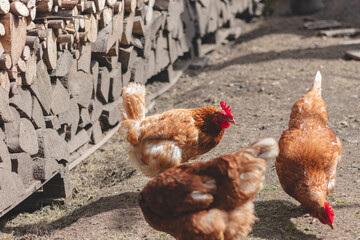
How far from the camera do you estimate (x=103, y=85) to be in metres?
5.00

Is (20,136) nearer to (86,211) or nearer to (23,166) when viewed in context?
(23,166)

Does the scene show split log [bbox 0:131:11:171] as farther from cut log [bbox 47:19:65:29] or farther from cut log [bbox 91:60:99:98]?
cut log [bbox 91:60:99:98]

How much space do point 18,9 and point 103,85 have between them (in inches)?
76.9

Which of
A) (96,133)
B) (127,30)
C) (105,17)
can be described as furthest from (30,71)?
(127,30)

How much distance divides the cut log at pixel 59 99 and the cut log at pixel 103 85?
2.65 feet

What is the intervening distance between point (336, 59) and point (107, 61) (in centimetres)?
493

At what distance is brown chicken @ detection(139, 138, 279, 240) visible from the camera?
8.61 feet

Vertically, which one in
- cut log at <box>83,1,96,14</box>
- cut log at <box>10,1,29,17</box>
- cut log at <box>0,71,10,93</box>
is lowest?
cut log at <box>0,71,10,93</box>

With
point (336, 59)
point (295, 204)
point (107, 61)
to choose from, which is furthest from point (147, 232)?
point (336, 59)

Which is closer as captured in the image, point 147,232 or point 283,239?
point 283,239

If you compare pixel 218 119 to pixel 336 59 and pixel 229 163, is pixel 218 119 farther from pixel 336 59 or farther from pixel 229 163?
pixel 336 59

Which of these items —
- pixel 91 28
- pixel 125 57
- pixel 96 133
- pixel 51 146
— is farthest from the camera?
pixel 125 57

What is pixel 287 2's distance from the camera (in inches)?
519

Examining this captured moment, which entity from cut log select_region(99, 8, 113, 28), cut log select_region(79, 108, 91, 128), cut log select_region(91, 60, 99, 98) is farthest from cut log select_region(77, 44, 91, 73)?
cut log select_region(79, 108, 91, 128)
